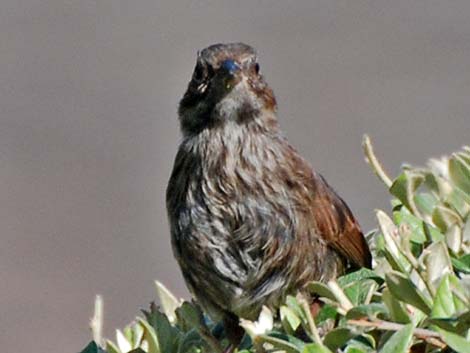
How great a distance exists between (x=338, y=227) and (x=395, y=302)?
1559 mm

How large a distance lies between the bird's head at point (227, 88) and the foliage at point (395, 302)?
34.0 inches

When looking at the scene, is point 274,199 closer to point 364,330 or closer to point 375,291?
point 375,291

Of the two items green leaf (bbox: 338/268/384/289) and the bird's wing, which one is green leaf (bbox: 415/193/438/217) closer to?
green leaf (bbox: 338/268/384/289)

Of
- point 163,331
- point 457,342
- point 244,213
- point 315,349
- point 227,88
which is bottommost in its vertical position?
point 457,342

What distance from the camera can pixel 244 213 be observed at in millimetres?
4555

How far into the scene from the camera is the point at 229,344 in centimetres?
424

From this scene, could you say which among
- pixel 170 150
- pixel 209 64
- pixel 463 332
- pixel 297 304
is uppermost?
pixel 170 150

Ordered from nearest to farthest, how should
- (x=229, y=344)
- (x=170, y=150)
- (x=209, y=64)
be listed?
(x=229, y=344), (x=209, y=64), (x=170, y=150)

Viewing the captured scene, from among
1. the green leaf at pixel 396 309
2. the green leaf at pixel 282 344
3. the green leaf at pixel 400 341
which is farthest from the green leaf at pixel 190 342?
the green leaf at pixel 400 341

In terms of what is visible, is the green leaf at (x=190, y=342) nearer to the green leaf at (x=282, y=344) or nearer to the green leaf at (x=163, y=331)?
the green leaf at (x=163, y=331)

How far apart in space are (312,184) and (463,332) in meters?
1.86

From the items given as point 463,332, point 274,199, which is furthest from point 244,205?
point 463,332

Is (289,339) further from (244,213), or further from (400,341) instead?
(244,213)

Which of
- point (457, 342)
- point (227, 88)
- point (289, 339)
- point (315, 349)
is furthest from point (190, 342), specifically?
point (227, 88)
